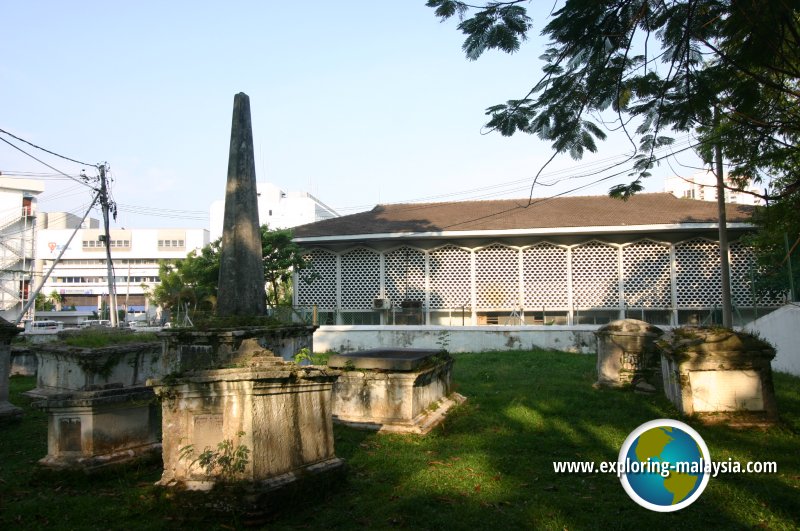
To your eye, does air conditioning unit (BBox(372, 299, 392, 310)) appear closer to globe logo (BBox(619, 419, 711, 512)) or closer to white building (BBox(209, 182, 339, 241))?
globe logo (BBox(619, 419, 711, 512))

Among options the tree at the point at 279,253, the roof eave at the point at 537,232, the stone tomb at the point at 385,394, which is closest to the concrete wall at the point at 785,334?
the roof eave at the point at 537,232

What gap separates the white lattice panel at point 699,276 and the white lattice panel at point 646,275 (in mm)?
449

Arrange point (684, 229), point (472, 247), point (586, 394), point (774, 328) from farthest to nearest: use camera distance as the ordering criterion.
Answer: point (472, 247)
point (684, 229)
point (774, 328)
point (586, 394)

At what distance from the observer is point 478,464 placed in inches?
203

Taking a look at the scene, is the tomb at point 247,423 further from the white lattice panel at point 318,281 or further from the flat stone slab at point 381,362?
the white lattice panel at point 318,281

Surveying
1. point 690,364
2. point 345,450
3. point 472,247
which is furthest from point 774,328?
point 345,450

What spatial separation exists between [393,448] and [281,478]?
210 cm

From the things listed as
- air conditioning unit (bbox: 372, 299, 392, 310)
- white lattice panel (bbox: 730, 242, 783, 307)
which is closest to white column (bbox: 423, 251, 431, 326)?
air conditioning unit (bbox: 372, 299, 392, 310)

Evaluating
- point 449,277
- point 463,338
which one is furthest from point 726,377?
point 449,277

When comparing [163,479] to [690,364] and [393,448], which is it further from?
[690,364]

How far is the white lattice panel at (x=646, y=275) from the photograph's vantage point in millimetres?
17891

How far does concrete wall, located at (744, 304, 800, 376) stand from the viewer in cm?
1081

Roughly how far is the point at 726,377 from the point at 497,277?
492 inches

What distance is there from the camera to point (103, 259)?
5806 centimetres
